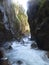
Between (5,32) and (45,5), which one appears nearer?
(45,5)

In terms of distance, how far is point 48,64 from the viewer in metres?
10.8

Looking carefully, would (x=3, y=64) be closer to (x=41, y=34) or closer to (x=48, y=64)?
(x=48, y=64)

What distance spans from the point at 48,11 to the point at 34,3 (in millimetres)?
3147

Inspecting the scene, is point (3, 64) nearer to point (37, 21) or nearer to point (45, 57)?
point (45, 57)

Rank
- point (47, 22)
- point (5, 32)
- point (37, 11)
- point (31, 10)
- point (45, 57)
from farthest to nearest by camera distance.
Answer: point (5, 32), point (31, 10), point (37, 11), point (47, 22), point (45, 57)

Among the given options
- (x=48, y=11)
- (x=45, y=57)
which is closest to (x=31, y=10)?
(x=48, y=11)

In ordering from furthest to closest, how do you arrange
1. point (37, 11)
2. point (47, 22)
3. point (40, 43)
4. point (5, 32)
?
point (5, 32), point (37, 11), point (40, 43), point (47, 22)

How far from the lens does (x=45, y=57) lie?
12445 mm

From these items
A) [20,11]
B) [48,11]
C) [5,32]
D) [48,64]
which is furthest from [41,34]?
[20,11]

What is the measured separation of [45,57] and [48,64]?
1.63 metres

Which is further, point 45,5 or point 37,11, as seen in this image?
point 37,11

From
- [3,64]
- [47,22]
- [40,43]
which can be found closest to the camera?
[3,64]

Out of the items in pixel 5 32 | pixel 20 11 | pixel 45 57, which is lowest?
pixel 20 11

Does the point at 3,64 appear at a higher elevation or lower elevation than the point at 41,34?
higher
